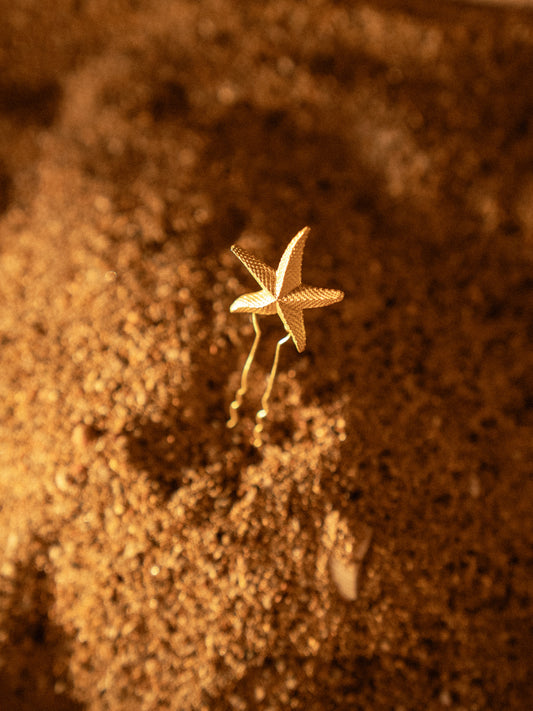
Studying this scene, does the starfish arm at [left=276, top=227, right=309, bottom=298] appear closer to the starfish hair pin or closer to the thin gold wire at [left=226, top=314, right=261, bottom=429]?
the starfish hair pin

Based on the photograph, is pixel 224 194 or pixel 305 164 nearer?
pixel 224 194

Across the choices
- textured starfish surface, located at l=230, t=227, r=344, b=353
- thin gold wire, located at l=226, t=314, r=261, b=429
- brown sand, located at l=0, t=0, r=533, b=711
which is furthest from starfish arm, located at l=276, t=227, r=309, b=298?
brown sand, located at l=0, t=0, r=533, b=711

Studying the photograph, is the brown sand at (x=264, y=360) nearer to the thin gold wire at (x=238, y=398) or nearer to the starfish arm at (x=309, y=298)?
the thin gold wire at (x=238, y=398)

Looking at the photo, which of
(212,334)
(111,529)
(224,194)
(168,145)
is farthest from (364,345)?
(168,145)

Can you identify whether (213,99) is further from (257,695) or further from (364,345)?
(257,695)

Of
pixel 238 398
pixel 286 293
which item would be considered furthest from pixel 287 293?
pixel 238 398

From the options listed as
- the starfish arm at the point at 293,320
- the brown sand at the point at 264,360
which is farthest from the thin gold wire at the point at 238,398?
the starfish arm at the point at 293,320
